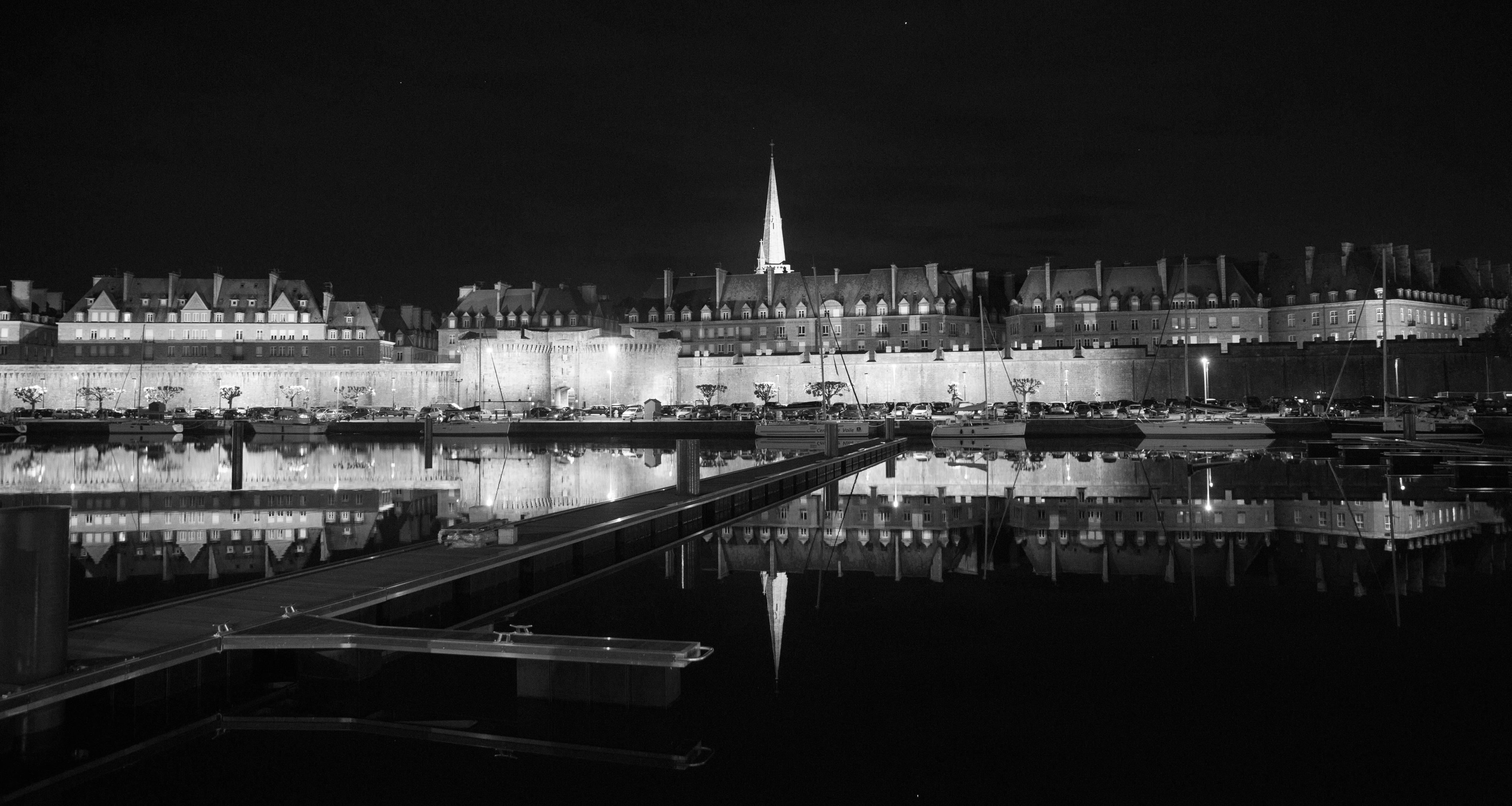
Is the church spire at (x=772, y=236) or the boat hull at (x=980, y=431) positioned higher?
the church spire at (x=772, y=236)

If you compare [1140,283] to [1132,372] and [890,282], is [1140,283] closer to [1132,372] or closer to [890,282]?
[1132,372]

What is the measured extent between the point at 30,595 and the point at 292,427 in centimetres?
5400

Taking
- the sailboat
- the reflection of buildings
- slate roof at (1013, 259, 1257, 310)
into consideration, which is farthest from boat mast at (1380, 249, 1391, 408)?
the reflection of buildings

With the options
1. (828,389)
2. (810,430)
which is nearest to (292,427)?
(810,430)

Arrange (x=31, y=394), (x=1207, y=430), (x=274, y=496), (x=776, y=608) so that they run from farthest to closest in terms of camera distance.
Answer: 1. (x=31, y=394)
2. (x=1207, y=430)
3. (x=274, y=496)
4. (x=776, y=608)

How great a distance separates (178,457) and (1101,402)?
1789 inches

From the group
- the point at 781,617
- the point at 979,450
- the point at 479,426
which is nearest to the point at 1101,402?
the point at 979,450

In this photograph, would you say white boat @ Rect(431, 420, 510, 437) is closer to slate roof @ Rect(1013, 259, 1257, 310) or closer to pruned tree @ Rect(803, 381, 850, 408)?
pruned tree @ Rect(803, 381, 850, 408)

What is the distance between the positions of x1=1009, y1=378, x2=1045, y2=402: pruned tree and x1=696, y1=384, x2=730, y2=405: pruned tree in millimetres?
17659

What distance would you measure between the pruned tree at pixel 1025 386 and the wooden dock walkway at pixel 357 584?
1903 inches

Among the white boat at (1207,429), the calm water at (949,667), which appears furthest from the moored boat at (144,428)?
the white boat at (1207,429)

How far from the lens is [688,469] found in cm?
1777

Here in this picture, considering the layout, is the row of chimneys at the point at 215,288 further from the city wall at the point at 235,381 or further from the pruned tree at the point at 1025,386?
the pruned tree at the point at 1025,386

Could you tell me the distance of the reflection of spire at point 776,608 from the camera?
8414mm
